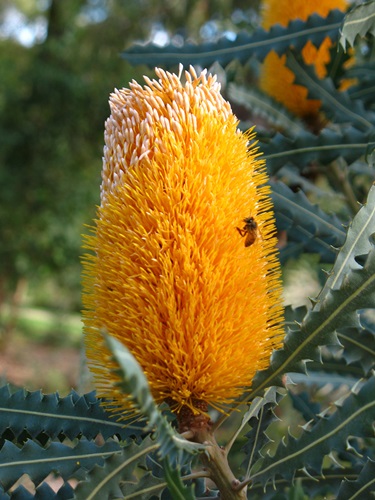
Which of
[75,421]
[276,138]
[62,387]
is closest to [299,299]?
[276,138]

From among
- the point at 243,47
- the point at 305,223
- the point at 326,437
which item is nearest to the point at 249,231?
the point at 326,437

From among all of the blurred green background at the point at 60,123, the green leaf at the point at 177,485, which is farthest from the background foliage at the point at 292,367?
the blurred green background at the point at 60,123

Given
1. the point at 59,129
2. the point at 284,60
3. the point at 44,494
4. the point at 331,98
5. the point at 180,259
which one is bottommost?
the point at 44,494

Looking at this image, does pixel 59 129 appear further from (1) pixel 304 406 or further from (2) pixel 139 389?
(2) pixel 139 389

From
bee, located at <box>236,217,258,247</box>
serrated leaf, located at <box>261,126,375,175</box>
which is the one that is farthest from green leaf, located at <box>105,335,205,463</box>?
serrated leaf, located at <box>261,126,375,175</box>

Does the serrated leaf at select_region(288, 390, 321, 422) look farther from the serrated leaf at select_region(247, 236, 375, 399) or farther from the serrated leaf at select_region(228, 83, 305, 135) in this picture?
the serrated leaf at select_region(228, 83, 305, 135)

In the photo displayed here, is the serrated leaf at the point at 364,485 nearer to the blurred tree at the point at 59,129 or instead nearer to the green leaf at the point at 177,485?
the green leaf at the point at 177,485
